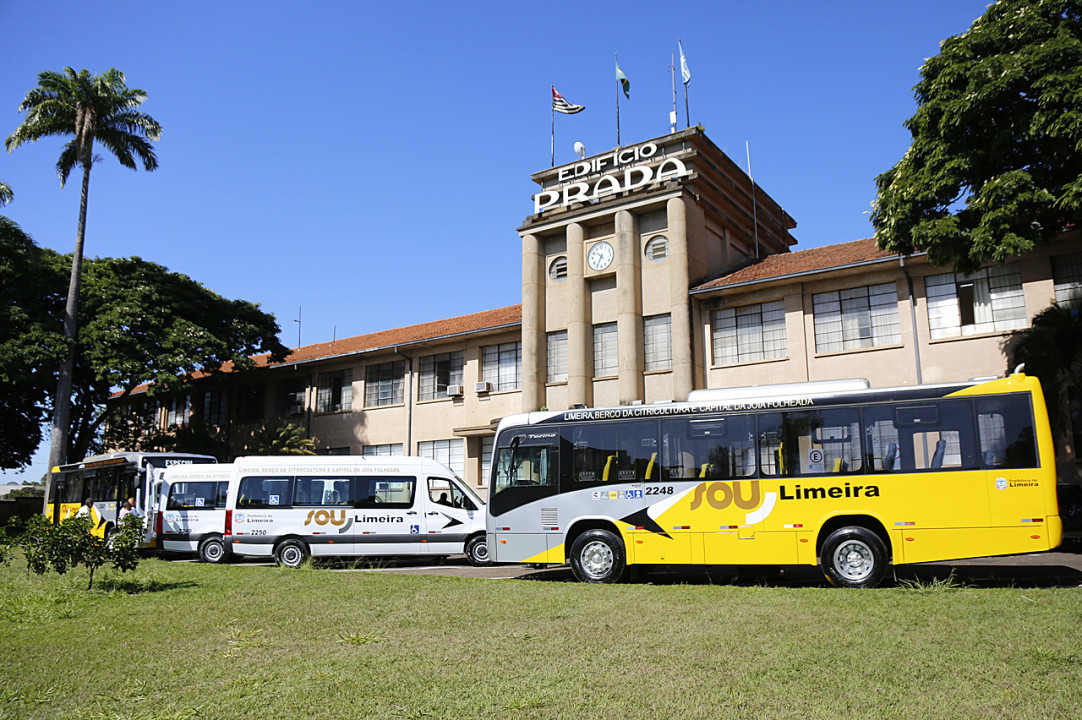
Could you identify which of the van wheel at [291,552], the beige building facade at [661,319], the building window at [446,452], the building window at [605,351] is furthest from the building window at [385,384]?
the van wheel at [291,552]

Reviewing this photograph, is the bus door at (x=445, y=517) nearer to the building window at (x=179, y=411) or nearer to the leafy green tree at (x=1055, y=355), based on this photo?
the leafy green tree at (x=1055, y=355)

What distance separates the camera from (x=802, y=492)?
12336mm

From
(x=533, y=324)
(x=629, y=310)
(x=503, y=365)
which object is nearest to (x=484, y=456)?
(x=503, y=365)

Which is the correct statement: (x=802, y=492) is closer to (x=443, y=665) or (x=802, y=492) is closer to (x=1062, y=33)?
(x=443, y=665)

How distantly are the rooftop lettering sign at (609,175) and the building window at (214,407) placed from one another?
1939 cm

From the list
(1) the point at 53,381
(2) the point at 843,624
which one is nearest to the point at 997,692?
(2) the point at 843,624

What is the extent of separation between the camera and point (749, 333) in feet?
76.2

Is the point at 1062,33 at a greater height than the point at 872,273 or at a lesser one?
greater

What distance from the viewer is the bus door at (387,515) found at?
18297 millimetres

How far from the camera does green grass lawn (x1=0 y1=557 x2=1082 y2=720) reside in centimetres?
551

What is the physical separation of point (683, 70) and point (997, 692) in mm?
26529

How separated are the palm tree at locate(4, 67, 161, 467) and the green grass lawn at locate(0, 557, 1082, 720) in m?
20.7

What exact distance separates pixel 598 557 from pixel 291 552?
333 inches

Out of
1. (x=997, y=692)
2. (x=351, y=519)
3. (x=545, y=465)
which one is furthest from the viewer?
(x=351, y=519)
